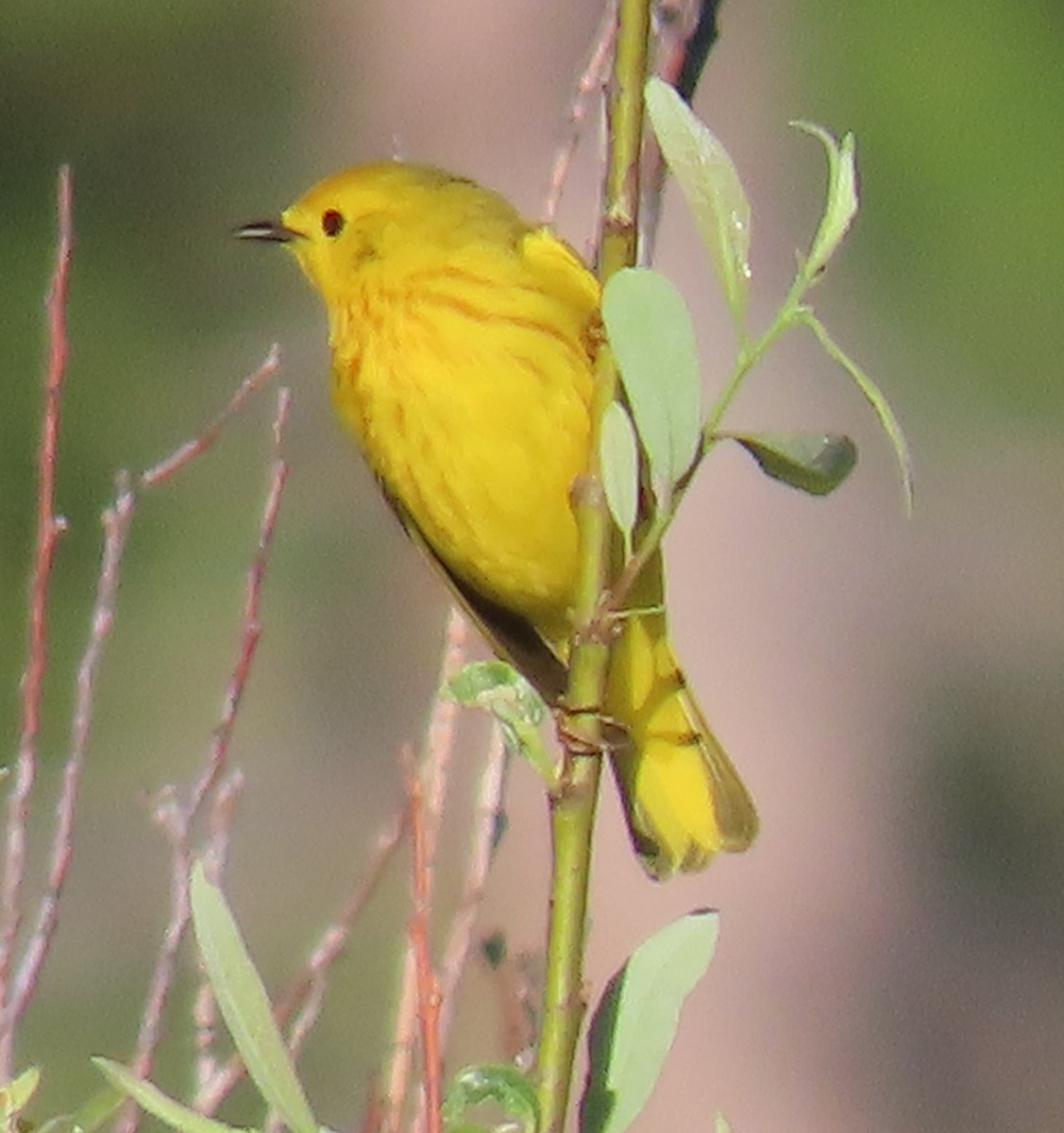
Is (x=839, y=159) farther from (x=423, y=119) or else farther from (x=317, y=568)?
(x=423, y=119)

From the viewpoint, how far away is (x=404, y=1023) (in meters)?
1.50

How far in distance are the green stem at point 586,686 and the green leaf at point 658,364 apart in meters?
0.08

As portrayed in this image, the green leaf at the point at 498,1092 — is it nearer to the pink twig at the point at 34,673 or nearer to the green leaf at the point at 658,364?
the green leaf at the point at 658,364

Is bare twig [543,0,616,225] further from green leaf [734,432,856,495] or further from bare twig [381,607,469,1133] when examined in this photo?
green leaf [734,432,856,495]

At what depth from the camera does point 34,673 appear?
65.1 inches

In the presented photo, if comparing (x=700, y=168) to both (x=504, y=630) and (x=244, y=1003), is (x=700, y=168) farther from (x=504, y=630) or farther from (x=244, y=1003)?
(x=504, y=630)

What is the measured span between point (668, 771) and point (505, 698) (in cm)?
115

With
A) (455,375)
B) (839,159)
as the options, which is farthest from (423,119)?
(839,159)

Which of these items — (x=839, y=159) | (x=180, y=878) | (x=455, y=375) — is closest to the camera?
(x=839, y=159)

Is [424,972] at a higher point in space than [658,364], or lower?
lower

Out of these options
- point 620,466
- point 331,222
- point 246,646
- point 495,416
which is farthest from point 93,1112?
point 331,222

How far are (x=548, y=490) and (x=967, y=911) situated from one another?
166 inches

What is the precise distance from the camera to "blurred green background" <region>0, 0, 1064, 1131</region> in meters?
5.30

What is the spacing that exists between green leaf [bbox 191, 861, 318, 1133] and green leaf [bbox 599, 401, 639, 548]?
0.24 meters
